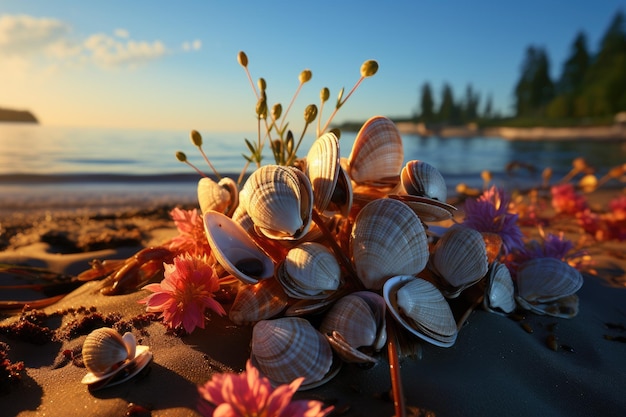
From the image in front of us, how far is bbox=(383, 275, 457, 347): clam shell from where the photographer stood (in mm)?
1224

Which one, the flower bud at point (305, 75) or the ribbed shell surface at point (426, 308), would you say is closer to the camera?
the ribbed shell surface at point (426, 308)

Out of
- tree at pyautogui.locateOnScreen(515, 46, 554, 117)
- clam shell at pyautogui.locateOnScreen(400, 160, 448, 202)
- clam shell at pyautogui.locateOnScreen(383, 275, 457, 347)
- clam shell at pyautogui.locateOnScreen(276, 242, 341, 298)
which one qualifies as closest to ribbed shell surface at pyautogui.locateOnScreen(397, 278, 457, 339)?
clam shell at pyautogui.locateOnScreen(383, 275, 457, 347)

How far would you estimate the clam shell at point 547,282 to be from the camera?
1712mm

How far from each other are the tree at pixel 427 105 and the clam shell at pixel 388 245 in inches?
3031

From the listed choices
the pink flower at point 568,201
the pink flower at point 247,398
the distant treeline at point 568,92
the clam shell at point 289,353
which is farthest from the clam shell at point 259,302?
the distant treeline at point 568,92

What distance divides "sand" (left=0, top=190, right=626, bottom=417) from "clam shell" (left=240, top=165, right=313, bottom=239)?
45 centimetres

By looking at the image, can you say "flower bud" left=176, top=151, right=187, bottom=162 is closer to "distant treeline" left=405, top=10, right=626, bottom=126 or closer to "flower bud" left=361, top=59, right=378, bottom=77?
"flower bud" left=361, top=59, right=378, bottom=77

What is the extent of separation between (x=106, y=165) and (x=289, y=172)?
385 inches

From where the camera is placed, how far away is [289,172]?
1.30 m

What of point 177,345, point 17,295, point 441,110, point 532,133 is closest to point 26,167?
point 17,295

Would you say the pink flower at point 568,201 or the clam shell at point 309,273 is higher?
the clam shell at point 309,273

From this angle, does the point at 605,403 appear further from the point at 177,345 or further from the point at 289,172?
the point at 177,345

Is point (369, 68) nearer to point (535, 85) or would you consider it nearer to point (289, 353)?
point (289, 353)

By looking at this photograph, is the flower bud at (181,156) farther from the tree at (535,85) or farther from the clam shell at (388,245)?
the tree at (535,85)
